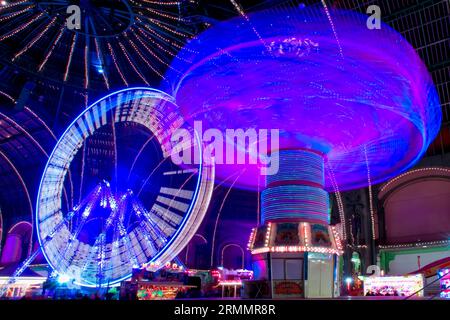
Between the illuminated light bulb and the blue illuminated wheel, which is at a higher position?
the blue illuminated wheel

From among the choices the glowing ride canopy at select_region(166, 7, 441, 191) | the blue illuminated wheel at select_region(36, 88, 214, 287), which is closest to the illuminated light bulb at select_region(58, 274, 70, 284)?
the blue illuminated wheel at select_region(36, 88, 214, 287)

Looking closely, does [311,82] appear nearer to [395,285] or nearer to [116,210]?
[116,210]

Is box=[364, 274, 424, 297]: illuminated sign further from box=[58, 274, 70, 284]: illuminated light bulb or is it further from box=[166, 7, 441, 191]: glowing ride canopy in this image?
box=[58, 274, 70, 284]: illuminated light bulb

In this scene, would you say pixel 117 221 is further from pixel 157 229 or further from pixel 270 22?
pixel 270 22

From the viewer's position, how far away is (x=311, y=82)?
57.2 feet

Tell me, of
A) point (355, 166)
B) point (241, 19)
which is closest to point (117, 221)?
point (241, 19)

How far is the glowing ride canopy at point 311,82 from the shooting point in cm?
1566

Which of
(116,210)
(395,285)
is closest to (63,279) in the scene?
(116,210)

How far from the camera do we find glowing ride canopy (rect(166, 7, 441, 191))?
51.4ft

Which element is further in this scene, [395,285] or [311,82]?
[395,285]

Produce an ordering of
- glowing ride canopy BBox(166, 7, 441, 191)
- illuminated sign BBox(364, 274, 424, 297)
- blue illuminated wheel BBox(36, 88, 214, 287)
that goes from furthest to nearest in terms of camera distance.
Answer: illuminated sign BBox(364, 274, 424, 297) < blue illuminated wheel BBox(36, 88, 214, 287) < glowing ride canopy BBox(166, 7, 441, 191)

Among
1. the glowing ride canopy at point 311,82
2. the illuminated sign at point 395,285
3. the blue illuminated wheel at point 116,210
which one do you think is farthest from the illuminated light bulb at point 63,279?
the illuminated sign at point 395,285

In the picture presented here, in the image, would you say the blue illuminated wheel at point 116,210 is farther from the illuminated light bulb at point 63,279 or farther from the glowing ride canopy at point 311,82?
the glowing ride canopy at point 311,82

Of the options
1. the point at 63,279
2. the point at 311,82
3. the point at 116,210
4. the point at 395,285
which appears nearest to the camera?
the point at 311,82
